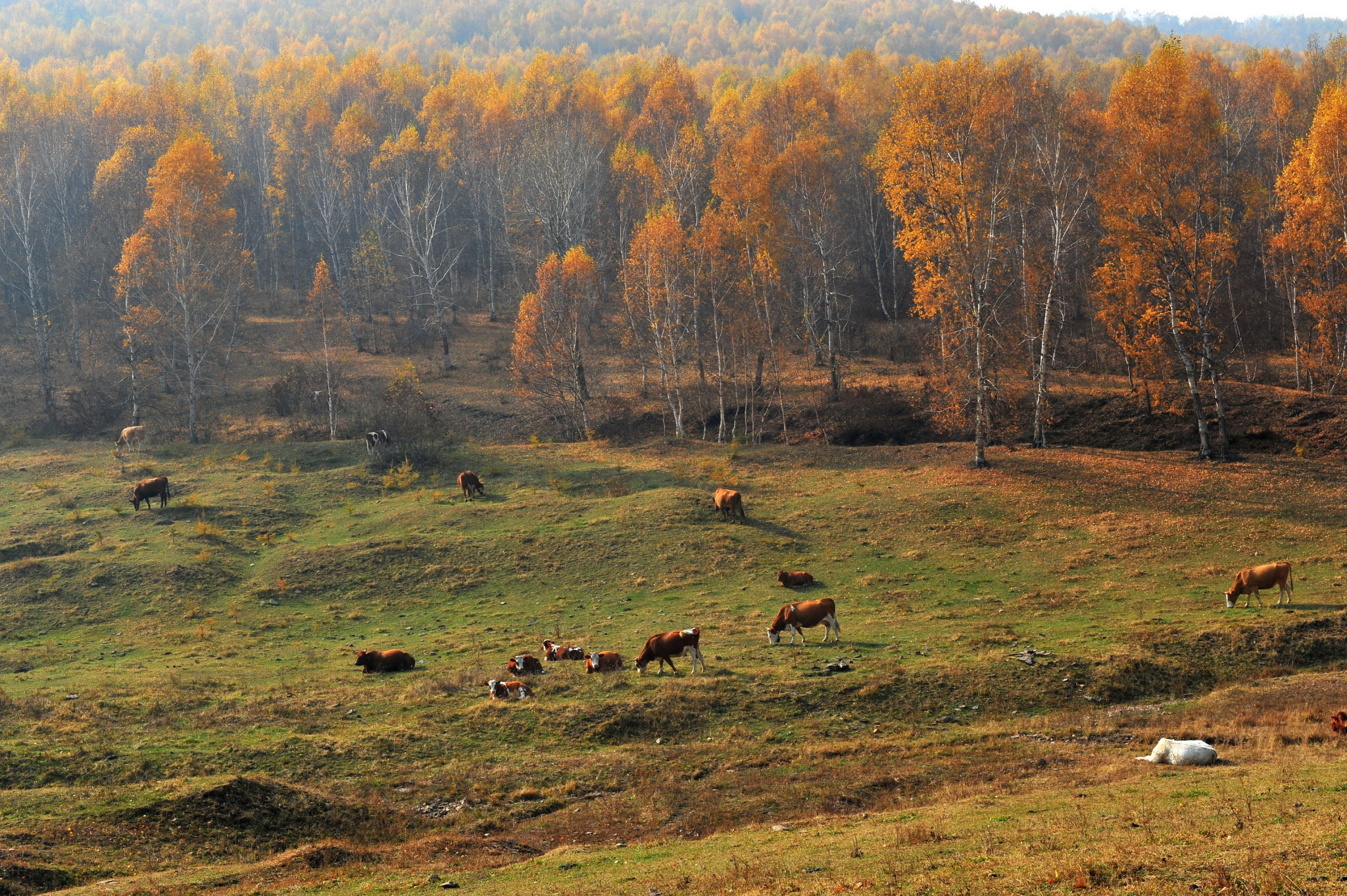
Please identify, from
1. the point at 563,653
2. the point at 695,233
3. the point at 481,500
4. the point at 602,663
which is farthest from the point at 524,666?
the point at 695,233

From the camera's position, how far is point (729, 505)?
35.6 m

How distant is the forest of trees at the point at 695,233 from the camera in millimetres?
41500

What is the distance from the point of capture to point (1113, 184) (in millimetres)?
41562

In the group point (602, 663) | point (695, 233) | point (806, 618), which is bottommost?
point (602, 663)

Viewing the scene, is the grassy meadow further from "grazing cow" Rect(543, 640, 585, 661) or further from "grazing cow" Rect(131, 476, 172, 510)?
"grazing cow" Rect(543, 640, 585, 661)

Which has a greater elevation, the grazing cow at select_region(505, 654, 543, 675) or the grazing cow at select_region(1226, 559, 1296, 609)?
the grazing cow at select_region(1226, 559, 1296, 609)

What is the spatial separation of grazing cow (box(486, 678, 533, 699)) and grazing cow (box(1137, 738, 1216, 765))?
1195cm

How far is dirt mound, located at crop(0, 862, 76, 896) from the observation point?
11.6 meters

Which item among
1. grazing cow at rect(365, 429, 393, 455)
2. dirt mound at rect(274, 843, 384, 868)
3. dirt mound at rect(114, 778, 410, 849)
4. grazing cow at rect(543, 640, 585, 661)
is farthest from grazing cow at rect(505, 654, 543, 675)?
grazing cow at rect(365, 429, 393, 455)

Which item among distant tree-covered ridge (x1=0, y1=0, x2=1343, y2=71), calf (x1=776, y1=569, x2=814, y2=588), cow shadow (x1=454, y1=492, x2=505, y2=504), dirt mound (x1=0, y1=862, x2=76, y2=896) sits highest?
distant tree-covered ridge (x1=0, y1=0, x2=1343, y2=71)

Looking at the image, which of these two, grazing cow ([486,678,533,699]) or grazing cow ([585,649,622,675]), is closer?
grazing cow ([486,678,533,699])

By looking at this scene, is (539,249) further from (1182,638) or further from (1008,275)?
(1182,638)

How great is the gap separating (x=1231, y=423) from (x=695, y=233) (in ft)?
97.4

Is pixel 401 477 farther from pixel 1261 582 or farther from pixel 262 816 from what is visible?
pixel 1261 582
